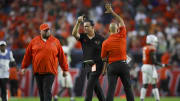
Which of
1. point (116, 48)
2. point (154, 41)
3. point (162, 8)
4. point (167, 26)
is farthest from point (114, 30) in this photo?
point (162, 8)

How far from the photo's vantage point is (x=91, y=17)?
26188 mm

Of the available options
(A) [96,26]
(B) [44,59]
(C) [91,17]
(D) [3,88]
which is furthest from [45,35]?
(C) [91,17]

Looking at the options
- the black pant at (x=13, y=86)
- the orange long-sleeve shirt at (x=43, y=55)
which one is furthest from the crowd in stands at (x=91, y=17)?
the orange long-sleeve shirt at (x=43, y=55)

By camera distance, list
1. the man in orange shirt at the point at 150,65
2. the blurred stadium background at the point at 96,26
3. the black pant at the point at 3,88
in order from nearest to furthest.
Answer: the black pant at the point at 3,88 < the man in orange shirt at the point at 150,65 < the blurred stadium background at the point at 96,26

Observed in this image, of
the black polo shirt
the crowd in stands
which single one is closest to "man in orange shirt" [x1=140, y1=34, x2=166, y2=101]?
the black polo shirt

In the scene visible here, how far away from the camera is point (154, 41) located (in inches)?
653

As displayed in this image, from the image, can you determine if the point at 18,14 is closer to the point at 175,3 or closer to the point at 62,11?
the point at 62,11

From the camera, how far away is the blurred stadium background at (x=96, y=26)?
2261cm

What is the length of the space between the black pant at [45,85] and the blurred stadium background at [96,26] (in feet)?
29.5

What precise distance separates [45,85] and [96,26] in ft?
42.7

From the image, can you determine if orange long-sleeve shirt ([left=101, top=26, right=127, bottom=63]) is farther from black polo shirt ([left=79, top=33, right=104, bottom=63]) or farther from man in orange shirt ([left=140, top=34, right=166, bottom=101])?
man in orange shirt ([left=140, top=34, right=166, bottom=101])

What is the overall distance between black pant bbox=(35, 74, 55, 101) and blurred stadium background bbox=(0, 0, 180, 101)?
8991 mm

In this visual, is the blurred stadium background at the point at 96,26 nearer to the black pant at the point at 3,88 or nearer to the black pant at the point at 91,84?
the black pant at the point at 3,88

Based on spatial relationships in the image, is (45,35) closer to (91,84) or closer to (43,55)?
(43,55)
